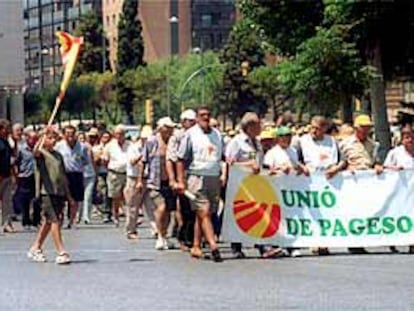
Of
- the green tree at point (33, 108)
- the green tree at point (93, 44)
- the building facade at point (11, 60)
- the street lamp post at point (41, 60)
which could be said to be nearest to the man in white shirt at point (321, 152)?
the building facade at point (11, 60)

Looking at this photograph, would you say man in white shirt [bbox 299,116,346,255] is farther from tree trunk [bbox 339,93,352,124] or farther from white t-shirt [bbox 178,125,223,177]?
tree trunk [bbox 339,93,352,124]

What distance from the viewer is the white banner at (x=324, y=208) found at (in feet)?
57.6

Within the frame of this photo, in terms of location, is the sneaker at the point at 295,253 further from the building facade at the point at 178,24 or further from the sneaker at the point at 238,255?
the building facade at the point at 178,24

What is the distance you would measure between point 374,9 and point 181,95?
207ft

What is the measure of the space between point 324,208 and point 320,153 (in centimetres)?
70

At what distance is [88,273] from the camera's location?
15.5 m

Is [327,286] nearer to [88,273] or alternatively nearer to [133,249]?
[88,273]

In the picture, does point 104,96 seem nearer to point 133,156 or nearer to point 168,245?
point 133,156

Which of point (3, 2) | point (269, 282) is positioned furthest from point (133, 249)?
point (3, 2)

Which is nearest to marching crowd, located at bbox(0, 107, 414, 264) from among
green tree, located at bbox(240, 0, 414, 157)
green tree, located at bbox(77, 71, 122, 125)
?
green tree, located at bbox(240, 0, 414, 157)

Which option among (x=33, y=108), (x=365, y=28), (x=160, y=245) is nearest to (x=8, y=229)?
(x=160, y=245)

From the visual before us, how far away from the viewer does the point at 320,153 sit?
17625mm

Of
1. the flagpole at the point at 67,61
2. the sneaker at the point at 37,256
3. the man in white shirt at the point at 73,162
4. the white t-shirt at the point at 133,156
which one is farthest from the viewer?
the man in white shirt at the point at 73,162

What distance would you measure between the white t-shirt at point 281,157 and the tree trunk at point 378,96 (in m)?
18.8
